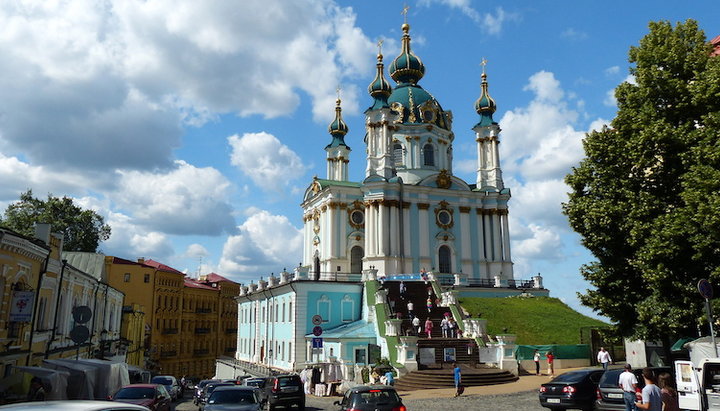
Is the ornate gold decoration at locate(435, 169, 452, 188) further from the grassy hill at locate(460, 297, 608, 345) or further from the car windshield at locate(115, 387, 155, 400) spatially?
the car windshield at locate(115, 387, 155, 400)

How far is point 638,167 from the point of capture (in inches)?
702

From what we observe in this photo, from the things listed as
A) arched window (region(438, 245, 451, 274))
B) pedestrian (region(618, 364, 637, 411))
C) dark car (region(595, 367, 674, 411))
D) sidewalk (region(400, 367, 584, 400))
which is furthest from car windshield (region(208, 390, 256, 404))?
arched window (region(438, 245, 451, 274))

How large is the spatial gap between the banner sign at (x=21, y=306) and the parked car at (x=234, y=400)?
8491 mm

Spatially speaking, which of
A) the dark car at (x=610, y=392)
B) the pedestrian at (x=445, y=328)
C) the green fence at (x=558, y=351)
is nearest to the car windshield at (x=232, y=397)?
the dark car at (x=610, y=392)

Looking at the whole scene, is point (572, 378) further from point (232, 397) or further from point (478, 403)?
point (232, 397)

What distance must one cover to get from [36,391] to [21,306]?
3.55 meters

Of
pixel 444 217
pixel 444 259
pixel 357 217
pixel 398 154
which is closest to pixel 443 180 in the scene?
pixel 444 217

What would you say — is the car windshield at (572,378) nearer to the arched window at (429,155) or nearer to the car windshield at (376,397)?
the car windshield at (376,397)

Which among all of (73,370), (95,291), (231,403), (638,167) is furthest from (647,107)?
(95,291)

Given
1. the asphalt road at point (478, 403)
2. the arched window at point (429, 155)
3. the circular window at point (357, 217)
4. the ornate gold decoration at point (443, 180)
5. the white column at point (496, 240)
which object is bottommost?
the asphalt road at point (478, 403)

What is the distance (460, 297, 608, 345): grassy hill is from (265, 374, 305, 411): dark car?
56.0 ft

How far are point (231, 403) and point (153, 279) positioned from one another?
54.0m

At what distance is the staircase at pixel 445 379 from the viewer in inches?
1048

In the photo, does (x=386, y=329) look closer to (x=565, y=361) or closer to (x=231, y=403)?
(x=565, y=361)
